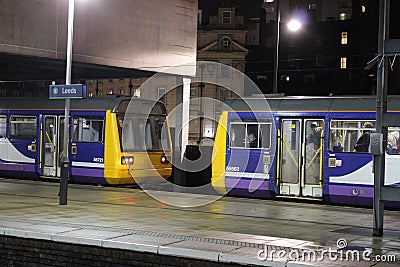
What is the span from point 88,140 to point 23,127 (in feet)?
9.99

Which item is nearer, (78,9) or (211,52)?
(78,9)

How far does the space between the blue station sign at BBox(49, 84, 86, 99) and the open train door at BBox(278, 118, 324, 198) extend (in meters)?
5.53

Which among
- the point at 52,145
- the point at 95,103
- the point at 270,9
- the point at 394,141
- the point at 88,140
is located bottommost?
the point at 52,145

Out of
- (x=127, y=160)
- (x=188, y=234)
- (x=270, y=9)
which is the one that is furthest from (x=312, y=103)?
(x=270, y=9)

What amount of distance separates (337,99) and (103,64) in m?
8.55

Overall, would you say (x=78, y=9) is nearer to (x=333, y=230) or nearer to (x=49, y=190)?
(x=49, y=190)

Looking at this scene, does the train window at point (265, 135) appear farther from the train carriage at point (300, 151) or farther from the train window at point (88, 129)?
the train window at point (88, 129)

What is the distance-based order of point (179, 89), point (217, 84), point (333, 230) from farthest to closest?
point (217, 84), point (179, 89), point (333, 230)

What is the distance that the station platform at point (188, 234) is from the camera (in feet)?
33.0

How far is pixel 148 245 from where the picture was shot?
34.2 feet

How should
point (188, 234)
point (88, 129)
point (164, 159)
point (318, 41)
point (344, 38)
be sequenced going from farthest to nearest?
point (318, 41), point (344, 38), point (164, 159), point (88, 129), point (188, 234)

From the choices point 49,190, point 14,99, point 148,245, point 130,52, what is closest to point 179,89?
point 130,52

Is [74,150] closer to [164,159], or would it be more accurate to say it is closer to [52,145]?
[52,145]

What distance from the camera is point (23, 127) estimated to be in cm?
2362
